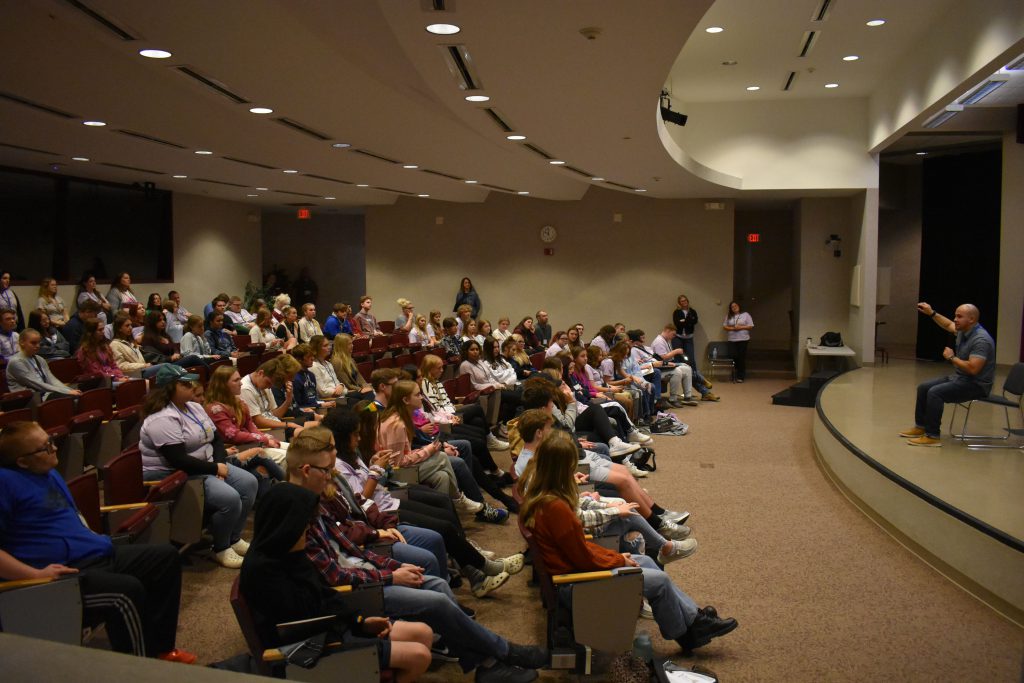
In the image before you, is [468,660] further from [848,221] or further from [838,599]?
[848,221]

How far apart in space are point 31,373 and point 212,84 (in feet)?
9.94

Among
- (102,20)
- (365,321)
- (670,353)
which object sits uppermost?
(102,20)

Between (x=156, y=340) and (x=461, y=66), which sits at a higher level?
(x=461, y=66)

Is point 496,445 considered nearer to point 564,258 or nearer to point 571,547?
point 571,547

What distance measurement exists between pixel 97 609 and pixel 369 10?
11.9 ft

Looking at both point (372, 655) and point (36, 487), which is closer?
point (372, 655)

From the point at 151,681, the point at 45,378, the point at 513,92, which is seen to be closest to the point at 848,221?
the point at 513,92

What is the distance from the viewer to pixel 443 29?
4789 mm

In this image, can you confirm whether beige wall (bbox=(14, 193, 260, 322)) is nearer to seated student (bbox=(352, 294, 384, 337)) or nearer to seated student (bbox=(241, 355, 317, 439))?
seated student (bbox=(352, 294, 384, 337))

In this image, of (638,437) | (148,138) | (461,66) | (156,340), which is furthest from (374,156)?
(461,66)

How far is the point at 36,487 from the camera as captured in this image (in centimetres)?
347

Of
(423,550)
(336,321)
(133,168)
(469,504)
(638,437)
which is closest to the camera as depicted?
(423,550)

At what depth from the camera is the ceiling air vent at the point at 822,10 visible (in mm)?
8839

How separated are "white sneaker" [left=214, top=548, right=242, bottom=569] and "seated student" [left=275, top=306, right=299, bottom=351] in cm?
700
